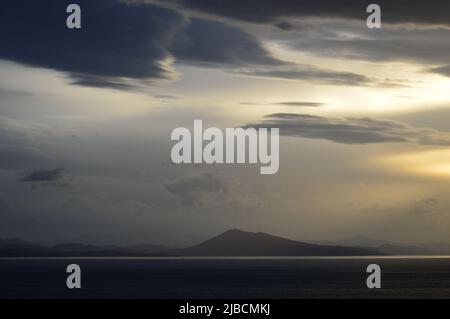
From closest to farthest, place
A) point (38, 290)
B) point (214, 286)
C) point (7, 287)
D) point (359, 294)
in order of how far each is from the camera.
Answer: point (359, 294)
point (38, 290)
point (7, 287)
point (214, 286)

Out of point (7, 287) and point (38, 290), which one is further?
point (7, 287)

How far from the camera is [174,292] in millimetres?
146000

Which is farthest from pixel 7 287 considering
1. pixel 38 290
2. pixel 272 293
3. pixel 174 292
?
pixel 272 293

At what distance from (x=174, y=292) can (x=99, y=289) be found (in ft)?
68.2
